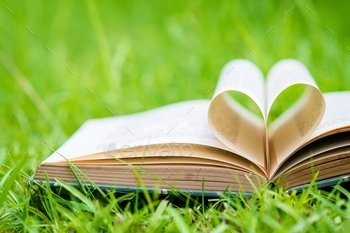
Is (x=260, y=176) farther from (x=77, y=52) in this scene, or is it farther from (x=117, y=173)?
(x=77, y=52)

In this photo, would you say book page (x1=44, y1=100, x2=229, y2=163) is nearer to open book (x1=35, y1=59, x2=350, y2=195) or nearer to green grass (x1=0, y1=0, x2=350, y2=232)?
open book (x1=35, y1=59, x2=350, y2=195)

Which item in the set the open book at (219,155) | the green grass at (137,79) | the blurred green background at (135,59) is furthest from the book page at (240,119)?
the blurred green background at (135,59)

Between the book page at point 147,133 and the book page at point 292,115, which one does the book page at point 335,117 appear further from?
the book page at point 147,133

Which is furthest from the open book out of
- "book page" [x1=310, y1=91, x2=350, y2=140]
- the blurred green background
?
the blurred green background

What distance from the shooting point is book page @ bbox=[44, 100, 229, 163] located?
135cm

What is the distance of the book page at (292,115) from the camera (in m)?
1.31

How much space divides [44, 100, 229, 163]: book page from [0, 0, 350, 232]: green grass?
119 mm

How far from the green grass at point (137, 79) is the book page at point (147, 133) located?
4.7 inches

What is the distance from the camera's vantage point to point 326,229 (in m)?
1.07

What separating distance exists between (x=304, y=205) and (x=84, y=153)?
500 millimetres

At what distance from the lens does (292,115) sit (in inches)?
63.2

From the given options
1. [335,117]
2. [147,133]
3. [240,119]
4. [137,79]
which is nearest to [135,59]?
[137,79]

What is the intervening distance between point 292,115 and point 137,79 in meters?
1.25

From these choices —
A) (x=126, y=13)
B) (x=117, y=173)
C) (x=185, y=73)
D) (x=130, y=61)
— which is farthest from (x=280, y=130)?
(x=126, y=13)
